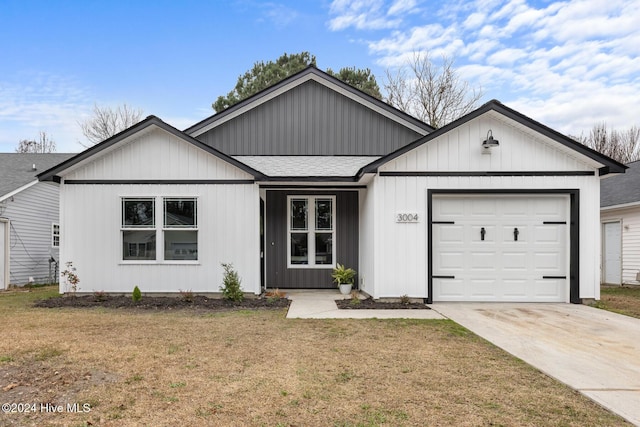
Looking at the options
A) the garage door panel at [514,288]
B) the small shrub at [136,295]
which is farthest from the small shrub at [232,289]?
the garage door panel at [514,288]

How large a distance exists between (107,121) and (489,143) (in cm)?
2778

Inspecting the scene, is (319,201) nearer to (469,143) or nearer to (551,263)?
(469,143)

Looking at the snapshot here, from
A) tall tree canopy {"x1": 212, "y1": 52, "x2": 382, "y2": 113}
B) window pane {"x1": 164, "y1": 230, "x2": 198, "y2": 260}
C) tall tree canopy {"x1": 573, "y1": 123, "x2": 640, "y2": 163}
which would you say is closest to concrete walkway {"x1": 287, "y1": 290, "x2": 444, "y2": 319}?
window pane {"x1": 164, "y1": 230, "x2": 198, "y2": 260}

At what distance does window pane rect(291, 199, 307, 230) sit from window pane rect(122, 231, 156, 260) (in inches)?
141

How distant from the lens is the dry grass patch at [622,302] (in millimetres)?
8120

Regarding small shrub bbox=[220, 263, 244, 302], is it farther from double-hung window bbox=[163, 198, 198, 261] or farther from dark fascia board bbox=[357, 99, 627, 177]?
dark fascia board bbox=[357, 99, 627, 177]

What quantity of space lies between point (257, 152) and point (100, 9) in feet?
29.2

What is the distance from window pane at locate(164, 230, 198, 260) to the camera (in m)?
9.29

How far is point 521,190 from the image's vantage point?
8.71m

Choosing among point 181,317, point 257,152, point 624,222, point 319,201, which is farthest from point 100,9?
point 624,222

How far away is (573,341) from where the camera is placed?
18.4ft

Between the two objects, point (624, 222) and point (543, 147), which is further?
point (624, 222)

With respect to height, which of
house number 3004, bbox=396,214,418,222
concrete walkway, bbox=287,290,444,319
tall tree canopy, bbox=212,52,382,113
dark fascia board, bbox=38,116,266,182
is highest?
tall tree canopy, bbox=212,52,382,113

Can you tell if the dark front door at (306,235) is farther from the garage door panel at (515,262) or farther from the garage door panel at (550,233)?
the garage door panel at (550,233)
